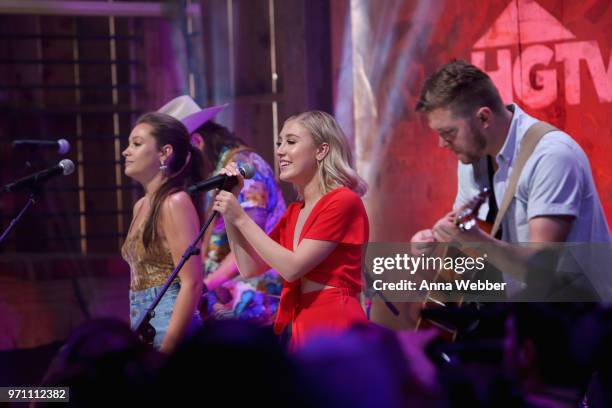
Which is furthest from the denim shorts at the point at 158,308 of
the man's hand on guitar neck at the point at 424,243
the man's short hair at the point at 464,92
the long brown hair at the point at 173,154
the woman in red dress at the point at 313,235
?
the man's short hair at the point at 464,92

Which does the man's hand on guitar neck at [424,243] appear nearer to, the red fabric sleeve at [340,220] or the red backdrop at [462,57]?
the red fabric sleeve at [340,220]

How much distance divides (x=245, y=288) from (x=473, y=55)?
147 centimetres

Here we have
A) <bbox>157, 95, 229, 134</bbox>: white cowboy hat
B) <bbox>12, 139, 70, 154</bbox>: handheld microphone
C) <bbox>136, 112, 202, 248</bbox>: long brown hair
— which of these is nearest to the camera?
<bbox>136, 112, 202, 248</bbox>: long brown hair

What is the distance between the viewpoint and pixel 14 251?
24.0 feet

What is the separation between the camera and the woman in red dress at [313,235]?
2506 mm

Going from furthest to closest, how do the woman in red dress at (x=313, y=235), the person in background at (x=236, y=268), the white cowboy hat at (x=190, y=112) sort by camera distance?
the white cowboy hat at (x=190, y=112)
the person in background at (x=236, y=268)
the woman in red dress at (x=313, y=235)

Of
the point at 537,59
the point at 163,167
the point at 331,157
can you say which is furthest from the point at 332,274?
the point at 537,59

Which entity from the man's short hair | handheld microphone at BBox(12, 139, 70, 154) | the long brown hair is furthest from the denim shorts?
the man's short hair

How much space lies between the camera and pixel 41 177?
307cm

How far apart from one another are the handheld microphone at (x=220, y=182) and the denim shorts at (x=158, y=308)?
588 millimetres

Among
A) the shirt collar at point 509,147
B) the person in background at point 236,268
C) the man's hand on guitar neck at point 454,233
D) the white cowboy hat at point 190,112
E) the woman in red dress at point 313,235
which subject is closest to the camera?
the woman in red dress at point 313,235

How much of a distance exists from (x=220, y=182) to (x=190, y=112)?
1673 millimetres

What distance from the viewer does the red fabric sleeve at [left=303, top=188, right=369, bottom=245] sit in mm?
2521

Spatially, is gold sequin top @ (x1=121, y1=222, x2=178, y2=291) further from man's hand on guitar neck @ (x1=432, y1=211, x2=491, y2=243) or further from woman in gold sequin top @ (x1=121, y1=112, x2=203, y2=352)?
man's hand on guitar neck @ (x1=432, y1=211, x2=491, y2=243)
